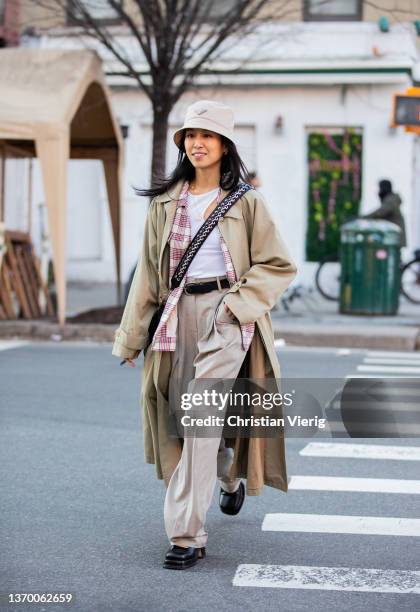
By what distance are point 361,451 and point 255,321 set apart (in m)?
3.00

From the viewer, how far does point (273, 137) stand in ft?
72.7

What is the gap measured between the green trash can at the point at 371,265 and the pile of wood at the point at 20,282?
4095 millimetres

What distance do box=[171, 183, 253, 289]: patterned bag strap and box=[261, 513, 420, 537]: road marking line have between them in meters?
1.35

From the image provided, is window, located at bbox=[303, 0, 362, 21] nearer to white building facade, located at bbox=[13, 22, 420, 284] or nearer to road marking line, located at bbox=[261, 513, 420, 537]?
white building facade, located at bbox=[13, 22, 420, 284]

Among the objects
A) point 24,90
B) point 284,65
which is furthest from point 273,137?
point 24,90

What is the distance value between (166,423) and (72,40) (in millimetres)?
18780

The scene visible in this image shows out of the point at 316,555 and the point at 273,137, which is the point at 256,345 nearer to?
the point at 316,555

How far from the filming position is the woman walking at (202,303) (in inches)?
185

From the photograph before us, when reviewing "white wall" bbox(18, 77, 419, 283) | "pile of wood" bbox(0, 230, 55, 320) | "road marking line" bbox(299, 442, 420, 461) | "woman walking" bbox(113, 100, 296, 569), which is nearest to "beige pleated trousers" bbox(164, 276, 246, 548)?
"woman walking" bbox(113, 100, 296, 569)

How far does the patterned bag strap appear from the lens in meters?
4.78

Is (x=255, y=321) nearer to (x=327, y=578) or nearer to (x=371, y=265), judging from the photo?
(x=327, y=578)

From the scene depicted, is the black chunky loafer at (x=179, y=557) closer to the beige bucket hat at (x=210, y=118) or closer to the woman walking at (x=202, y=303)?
the woman walking at (x=202, y=303)

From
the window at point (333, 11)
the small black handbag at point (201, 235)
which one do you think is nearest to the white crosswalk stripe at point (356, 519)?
the small black handbag at point (201, 235)

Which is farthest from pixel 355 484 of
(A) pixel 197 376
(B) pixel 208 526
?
(A) pixel 197 376
